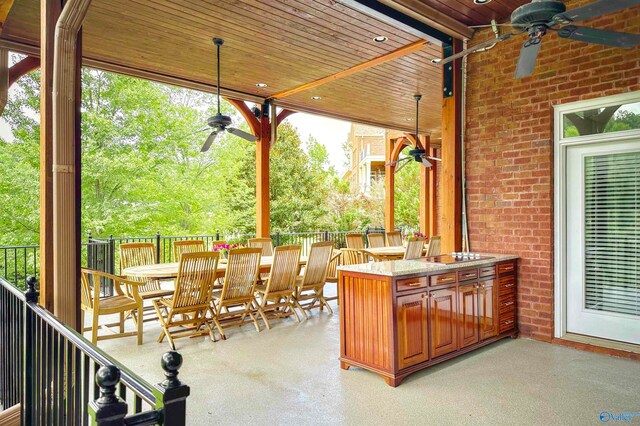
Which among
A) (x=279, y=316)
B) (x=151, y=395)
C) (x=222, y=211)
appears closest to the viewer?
(x=151, y=395)

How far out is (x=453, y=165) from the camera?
4961 millimetres

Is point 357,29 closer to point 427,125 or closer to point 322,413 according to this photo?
point 322,413

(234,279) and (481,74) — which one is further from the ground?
(481,74)

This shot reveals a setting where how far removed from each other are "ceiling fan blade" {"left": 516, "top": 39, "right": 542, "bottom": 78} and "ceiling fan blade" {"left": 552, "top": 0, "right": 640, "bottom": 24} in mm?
274

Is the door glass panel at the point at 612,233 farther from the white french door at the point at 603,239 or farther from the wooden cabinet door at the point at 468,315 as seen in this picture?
the wooden cabinet door at the point at 468,315

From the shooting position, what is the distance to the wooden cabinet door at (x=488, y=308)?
13.5ft

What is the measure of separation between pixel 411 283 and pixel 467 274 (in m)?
Result: 0.81

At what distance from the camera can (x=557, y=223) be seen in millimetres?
4336

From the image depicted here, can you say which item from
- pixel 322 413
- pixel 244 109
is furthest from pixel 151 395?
pixel 244 109

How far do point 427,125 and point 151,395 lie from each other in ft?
32.8

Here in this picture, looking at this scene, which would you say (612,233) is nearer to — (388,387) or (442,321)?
(442,321)

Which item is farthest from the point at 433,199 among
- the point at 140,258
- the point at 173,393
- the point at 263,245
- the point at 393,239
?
the point at 173,393

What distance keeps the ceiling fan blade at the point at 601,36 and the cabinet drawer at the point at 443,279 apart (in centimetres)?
203

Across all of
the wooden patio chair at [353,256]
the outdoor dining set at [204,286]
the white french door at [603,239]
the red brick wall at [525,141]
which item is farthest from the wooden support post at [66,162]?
the white french door at [603,239]
